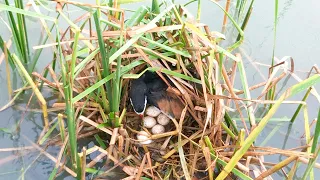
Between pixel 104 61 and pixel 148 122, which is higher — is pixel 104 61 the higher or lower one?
the higher one

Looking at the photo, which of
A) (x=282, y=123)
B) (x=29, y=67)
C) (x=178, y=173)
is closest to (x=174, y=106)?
(x=178, y=173)

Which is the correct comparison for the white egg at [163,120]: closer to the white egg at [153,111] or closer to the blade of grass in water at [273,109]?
the white egg at [153,111]

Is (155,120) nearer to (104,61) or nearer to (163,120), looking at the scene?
(163,120)

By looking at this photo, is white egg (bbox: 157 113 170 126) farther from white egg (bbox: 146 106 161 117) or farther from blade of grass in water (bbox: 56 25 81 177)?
blade of grass in water (bbox: 56 25 81 177)

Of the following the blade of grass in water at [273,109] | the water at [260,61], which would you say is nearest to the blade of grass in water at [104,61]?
the water at [260,61]

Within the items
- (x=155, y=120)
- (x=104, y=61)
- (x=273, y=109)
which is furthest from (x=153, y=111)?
(x=273, y=109)

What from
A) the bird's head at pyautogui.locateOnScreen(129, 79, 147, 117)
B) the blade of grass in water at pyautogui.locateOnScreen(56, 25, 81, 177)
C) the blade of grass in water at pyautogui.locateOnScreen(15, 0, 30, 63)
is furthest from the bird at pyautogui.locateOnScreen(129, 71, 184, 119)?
the blade of grass in water at pyautogui.locateOnScreen(15, 0, 30, 63)

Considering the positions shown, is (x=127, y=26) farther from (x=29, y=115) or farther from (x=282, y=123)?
(x=282, y=123)
